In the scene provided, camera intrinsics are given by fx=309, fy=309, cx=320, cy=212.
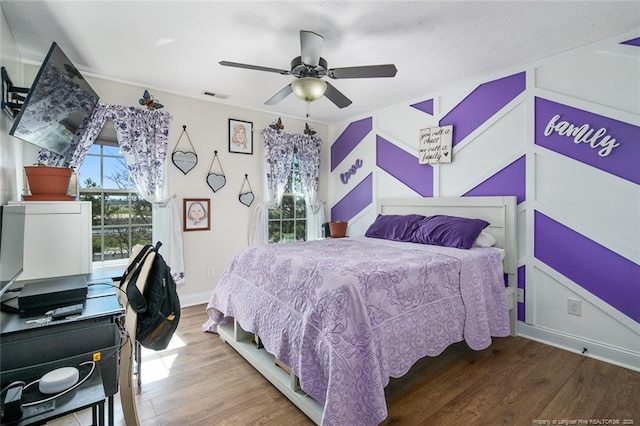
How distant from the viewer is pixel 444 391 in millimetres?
1955

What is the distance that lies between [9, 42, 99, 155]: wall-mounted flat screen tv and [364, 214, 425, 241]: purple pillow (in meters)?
2.90

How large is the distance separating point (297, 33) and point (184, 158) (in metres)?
2.00

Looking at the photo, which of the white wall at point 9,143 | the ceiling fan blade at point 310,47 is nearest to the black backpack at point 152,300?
the white wall at point 9,143

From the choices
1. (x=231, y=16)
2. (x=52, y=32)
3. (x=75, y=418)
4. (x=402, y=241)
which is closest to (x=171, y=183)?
(x=52, y=32)

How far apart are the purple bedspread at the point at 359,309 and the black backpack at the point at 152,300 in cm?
64

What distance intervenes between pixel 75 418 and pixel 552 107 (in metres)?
4.00

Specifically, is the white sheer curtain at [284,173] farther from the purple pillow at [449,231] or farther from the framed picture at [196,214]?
the purple pillow at [449,231]

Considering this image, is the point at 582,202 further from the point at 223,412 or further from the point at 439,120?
the point at 223,412

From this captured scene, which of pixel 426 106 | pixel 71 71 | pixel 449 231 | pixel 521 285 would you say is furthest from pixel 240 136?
pixel 521 285

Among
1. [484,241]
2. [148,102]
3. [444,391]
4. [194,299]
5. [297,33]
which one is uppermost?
[297,33]

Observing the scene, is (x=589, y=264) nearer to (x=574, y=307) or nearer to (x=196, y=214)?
(x=574, y=307)

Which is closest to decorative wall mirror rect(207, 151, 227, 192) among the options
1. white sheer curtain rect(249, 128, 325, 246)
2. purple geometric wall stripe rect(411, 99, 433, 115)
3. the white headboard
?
white sheer curtain rect(249, 128, 325, 246)

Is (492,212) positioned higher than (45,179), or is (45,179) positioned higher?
(45,179)

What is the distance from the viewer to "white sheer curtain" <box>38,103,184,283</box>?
9.78 feet
